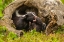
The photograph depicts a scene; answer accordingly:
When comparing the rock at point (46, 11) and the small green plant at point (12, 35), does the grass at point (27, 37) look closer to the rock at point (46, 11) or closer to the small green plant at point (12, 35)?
the small green plant at point (12, 35)

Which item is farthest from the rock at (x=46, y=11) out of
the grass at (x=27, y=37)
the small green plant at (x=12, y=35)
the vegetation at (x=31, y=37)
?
the small green plant at (x=12, y=35)

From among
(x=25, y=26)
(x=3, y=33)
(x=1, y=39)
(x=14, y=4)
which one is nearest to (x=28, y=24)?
(x=25, y=26)

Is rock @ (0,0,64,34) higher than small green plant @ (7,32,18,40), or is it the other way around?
rock @ (0,0,64,34)

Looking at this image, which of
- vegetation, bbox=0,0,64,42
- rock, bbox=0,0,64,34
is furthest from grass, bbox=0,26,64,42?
rock, bbox=0,0,64,34

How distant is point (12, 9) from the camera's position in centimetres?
1680

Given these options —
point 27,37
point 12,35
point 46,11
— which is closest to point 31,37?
point 27,37

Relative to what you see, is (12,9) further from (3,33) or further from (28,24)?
(3,33)

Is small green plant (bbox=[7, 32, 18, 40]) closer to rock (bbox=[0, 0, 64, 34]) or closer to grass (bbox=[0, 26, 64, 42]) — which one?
grass (bbox=[0, 26, 64, 42])

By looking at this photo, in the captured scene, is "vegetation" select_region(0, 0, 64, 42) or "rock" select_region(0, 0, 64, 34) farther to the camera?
"rock" select_region(0, 0, 64, 34)

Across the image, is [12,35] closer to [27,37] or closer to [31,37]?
[27,37]

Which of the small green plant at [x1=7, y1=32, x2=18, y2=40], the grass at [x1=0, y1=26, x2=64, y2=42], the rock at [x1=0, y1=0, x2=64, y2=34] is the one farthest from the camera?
the rock at [x1=0, y1=0, x2=64, y2=34]

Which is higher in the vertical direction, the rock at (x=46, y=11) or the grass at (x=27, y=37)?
the rock at (x=46, y=11)

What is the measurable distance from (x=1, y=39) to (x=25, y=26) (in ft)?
12.4

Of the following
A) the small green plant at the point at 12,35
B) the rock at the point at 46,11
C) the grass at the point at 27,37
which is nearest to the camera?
the grass at the point at 27,37
